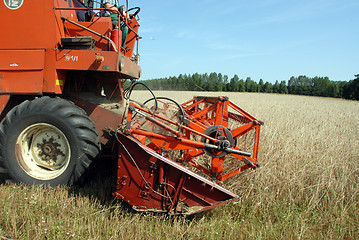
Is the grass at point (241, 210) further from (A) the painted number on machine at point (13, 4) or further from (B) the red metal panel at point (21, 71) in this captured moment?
(A) the painted number on machine at point (13, 4)

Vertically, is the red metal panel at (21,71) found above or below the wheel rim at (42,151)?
above

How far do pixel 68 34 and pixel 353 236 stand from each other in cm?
410

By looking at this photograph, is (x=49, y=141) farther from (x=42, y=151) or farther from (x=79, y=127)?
(x=79, y=127)

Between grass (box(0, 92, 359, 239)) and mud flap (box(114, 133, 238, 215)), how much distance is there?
139 mm

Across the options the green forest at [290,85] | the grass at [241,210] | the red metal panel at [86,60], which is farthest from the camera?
the green forest at [290,85]

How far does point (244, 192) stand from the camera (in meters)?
3.02

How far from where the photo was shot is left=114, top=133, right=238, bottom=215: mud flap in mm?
2355

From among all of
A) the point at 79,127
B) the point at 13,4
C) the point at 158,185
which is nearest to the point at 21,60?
the point at 13,4

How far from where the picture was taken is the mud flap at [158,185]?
236 centimetres

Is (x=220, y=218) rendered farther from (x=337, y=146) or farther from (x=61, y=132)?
(x=337, y=146)

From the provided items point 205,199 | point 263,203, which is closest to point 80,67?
point 205,199

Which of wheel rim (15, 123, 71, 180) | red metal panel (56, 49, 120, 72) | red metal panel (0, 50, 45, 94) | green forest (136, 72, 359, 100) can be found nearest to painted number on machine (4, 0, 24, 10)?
red metal panel (0, 50, 45, 94)

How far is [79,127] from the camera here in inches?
108

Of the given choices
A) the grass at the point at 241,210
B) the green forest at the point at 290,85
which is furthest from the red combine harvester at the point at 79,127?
the green forest at the point at 290,85
